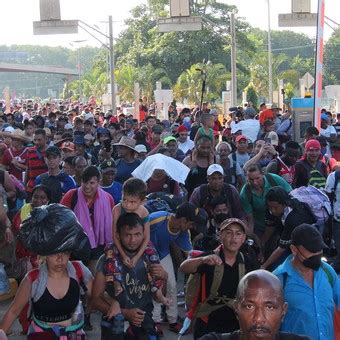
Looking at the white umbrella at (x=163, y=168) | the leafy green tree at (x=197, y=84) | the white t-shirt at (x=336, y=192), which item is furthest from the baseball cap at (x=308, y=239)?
the leafy green tree at (x=197, y=84)

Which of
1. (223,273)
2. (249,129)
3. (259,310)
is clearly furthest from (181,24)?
(259,310)

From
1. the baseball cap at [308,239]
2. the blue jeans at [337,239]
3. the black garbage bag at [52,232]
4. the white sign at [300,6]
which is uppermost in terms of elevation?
the white sign at [300,6]

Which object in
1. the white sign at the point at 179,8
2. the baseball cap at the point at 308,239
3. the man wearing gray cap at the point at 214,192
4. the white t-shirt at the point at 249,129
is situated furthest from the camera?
the white sign at the point at 179,8

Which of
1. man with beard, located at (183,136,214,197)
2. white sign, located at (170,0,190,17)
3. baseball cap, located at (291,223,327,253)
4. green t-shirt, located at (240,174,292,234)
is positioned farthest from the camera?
white sign, located at (170,0,190,17)

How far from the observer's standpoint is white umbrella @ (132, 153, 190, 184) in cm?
933

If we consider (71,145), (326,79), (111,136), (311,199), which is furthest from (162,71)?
(311,199)

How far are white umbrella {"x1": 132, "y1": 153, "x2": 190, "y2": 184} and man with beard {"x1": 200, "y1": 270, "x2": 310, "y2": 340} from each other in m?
5.70

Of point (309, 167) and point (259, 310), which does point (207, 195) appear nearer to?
point (309, 167)

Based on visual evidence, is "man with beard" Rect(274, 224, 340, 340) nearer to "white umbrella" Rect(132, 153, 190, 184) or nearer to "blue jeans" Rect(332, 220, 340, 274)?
"blue jeans" Rect(332, 220, 340, 274)

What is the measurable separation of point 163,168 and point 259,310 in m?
5.93

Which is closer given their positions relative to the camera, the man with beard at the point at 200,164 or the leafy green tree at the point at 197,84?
the man with beard at the point at 200,164

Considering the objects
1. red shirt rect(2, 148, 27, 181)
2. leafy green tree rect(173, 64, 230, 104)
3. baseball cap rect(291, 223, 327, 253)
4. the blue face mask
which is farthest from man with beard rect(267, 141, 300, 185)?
leafy green tree rect(173, 64, 230, 104)

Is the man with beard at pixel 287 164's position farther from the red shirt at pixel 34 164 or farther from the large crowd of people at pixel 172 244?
the red shirt at pixel 34 164

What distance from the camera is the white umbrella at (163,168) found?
933 centimetres
